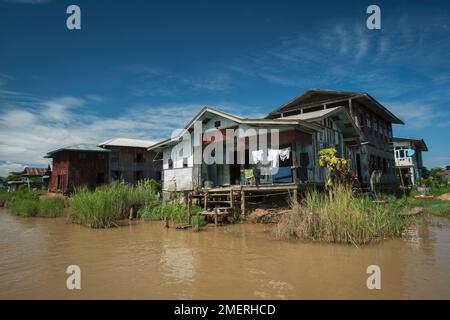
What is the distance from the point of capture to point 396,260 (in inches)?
257

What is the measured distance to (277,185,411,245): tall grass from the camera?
8.02m

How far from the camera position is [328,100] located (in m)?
21.0

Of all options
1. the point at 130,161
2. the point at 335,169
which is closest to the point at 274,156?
the point at 335,169

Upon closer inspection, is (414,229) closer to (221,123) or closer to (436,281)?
(436,281)

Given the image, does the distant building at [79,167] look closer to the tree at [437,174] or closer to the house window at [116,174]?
the house window at [116,174]

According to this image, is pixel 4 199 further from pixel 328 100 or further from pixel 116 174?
pixel 328 100

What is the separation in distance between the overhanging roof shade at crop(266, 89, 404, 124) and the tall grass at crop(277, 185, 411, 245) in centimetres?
1251

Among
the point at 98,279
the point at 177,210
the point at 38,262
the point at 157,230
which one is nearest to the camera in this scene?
the point at 98,279

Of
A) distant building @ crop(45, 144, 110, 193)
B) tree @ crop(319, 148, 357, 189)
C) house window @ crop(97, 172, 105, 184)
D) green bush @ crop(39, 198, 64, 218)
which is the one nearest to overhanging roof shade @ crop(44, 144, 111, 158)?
distant building @ crop(45, 144, 110, 193)

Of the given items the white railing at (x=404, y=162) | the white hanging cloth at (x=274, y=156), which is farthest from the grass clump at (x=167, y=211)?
the white railing at (x=404, y=162)

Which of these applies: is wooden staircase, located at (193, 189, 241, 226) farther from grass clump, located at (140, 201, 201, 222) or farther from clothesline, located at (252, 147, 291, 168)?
clothesline, located at (252, 147, 291, 168)

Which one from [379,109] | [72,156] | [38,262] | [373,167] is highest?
[379,109]

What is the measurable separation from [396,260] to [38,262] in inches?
318
